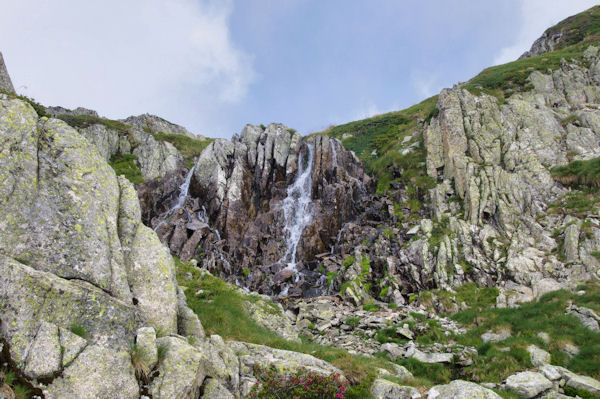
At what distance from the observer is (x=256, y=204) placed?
4572cm

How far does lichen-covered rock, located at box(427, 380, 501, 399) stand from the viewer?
8.02 metres

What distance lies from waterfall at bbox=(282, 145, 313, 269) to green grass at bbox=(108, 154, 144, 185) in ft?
92.5

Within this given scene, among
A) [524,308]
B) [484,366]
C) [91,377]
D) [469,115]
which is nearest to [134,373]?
[91,377]

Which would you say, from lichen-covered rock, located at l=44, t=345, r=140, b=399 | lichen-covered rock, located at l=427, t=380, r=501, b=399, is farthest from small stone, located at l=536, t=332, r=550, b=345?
lichen-covered rock, located at l=44, t=345, r=140, b=399

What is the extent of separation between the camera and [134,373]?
6.55 m

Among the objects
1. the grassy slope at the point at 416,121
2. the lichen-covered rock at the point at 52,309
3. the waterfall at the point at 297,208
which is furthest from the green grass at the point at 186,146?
the lichen-covered rock at the point at 52,309

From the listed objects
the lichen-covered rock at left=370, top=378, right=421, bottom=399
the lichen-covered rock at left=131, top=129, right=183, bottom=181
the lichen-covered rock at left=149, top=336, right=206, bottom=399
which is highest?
the lichen-covered rock at left=131, top=129, right=183, bottom=181

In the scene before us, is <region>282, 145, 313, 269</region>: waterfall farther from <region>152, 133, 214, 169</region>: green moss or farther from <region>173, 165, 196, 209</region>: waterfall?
<region>152, 133, 214, 169</region>: green moss

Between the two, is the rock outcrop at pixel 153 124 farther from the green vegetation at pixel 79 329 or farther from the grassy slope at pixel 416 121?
the green vegetation at pixel 79 329

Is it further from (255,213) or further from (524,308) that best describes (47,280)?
(255,213)

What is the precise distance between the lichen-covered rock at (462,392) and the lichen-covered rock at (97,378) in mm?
8015

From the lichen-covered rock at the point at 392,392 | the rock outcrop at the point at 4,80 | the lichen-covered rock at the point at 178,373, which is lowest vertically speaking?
the lichen-covered rock at the point at 392,392

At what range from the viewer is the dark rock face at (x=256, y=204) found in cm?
3722

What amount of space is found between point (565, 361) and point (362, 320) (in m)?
11.0
